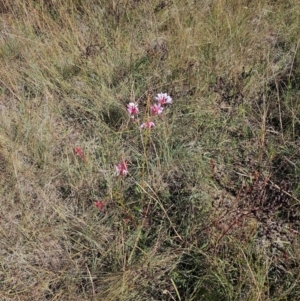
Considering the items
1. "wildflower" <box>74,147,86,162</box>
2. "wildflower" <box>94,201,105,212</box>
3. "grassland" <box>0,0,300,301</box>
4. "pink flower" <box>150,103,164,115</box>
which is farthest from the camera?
"pink flower" <box>150,103,164,115</box>

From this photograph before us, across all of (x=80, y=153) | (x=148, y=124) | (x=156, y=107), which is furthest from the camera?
(x=156, y=107)

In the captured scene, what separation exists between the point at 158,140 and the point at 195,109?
1.14 feet

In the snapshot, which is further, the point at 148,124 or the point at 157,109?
the point at 157,109

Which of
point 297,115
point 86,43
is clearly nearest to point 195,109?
point 297,115

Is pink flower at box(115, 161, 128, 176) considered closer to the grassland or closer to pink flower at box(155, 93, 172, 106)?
the grassland

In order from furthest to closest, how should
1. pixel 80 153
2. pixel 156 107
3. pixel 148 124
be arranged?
pixel 156 107, pixel 80 153, pixel 148 124

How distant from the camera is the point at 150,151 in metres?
2.09

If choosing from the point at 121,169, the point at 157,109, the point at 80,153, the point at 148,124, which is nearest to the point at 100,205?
the point at 121,169

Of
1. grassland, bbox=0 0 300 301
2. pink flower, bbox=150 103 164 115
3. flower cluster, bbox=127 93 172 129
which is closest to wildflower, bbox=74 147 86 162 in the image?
grassland, bbox=0 0 300 301

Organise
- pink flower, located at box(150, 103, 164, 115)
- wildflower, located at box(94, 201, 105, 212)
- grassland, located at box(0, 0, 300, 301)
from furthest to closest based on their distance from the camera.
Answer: pink flower, located at box(150, 103, 164, 115) < wildflower, located at box(94, 201, 105, 212) < grassland, located at box(0, 0, 300, 301)

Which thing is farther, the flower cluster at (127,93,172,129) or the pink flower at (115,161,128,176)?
the flower cluster at (127,93,172,129)

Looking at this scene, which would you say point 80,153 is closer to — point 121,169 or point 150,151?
point 121,169

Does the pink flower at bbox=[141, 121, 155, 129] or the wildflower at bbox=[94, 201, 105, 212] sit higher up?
the pink flower at bbox=[141, 121, 155, 129]

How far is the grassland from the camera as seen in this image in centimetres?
162
